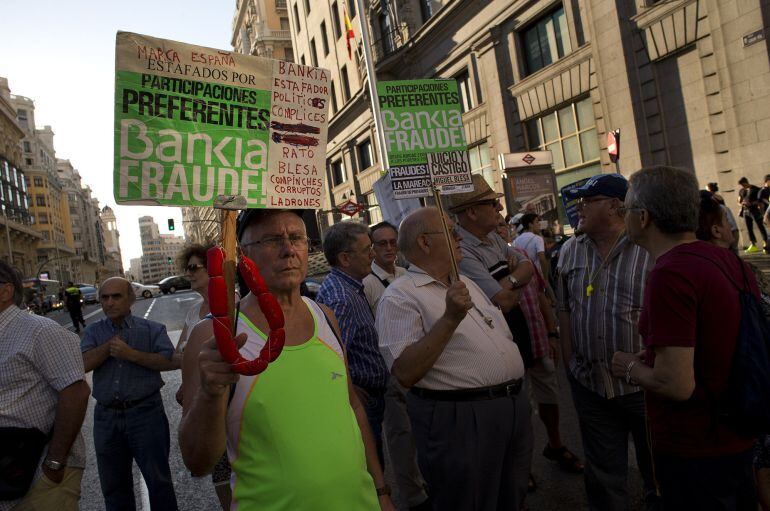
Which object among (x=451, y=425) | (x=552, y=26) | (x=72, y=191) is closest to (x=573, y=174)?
(x=552, y=26)

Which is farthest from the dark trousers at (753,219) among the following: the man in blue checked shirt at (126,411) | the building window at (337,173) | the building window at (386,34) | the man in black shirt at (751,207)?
the building window at (337,173)

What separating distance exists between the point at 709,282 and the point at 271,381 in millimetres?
1677

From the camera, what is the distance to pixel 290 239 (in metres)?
2.10

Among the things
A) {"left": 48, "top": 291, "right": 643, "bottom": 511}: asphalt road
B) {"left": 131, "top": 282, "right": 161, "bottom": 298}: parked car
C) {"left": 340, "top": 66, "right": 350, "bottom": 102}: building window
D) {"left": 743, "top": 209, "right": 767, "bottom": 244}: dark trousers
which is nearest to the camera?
{"left": 48, "top": 291, "right": 643, "bottom": 511}: asphalt road

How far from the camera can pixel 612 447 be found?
299 centimetres

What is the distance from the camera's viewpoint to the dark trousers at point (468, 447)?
2.61 meters

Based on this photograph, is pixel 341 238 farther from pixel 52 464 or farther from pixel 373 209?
pixel 373 209

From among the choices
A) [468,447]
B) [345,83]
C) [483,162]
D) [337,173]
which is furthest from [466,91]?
[468,447]

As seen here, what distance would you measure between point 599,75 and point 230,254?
1437cm

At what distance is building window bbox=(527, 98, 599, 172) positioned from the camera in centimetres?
1490

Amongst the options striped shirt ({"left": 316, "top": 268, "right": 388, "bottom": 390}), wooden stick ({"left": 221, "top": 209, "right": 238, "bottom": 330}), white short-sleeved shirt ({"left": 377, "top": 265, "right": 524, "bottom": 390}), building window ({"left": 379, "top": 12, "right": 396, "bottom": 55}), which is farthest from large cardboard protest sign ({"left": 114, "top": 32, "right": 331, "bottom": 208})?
building window ({"left": 379, "top": 12, "right": 396, "bottom": 55})

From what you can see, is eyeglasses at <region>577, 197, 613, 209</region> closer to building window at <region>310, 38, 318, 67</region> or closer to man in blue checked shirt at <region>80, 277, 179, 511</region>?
man in blue checked shirt at <region>80, 277, 179, 511</region>

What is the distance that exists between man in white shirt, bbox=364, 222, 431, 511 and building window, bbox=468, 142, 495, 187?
1493 centimetres

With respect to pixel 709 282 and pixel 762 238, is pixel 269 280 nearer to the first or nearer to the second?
pixel 709 282
